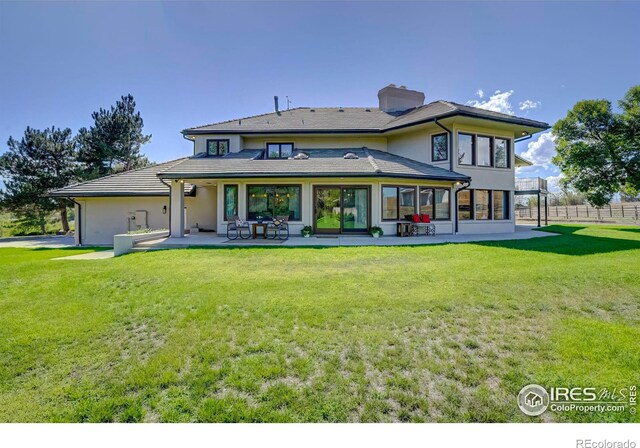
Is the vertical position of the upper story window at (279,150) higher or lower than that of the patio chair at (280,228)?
higher

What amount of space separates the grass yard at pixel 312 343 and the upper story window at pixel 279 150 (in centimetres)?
1150

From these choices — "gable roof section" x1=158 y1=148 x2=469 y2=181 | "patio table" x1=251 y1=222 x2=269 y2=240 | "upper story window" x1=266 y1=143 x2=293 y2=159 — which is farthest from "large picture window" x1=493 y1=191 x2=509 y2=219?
"patio table" x1=251 y1=222 x2=269 y2=240

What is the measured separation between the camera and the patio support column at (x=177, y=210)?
1290 cm

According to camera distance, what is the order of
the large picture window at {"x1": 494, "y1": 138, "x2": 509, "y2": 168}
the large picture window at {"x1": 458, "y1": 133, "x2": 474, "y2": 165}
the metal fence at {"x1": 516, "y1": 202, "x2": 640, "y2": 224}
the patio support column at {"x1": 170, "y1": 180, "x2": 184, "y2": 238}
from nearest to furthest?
the patio support column at {"x1": 170, "y1": 180, "x2": 184, "y2": 238}
the large picture window at {"x1": 458, "y1": 133, "x2": 474, "y2": 165}
the large picture window at {"x1": 494, "y1": 138, "x2": 509, "y2": 168}
the metal fence at {"x1": 516, "y1": 202, "x2": 640, "y2": 224}

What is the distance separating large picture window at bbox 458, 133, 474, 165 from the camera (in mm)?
14680

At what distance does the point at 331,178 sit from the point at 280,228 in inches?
127

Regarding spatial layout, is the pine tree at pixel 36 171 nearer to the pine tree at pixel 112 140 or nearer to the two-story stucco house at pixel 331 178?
the pine tree at pixel 112 140

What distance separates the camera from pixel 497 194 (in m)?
15.6

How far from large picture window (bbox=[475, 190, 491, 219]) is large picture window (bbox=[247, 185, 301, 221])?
9314 millimetres

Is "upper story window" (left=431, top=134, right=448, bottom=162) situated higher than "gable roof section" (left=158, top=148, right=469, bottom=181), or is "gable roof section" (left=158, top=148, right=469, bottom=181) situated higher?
"upper story window" (left=431, top=134, right=448, bottom=162)

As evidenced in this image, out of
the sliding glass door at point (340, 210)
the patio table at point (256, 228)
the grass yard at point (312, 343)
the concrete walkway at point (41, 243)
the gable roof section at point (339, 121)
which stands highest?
the gable roof section at point (339, 121)

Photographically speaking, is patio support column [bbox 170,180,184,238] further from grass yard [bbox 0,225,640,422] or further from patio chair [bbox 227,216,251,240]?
grass yard [bbox 0,225,640,422]

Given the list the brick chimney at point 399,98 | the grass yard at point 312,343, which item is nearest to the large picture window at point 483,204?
the brick chimney at point 399,98
